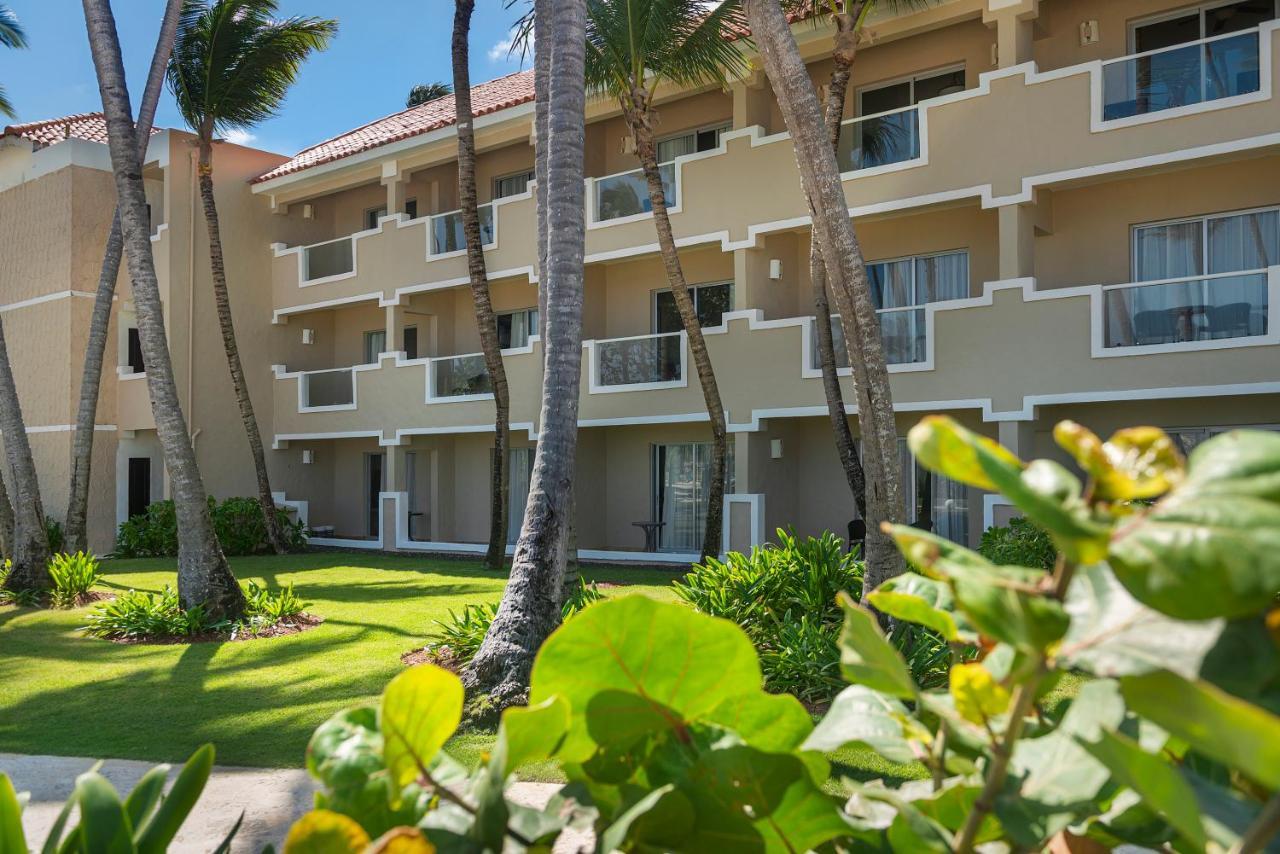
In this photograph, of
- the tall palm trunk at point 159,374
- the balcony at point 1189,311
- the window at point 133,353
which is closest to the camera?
the tall palm trunk at point 159,374

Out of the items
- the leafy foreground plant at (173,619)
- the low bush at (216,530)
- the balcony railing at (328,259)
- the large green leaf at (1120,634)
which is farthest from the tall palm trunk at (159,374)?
the large green leaf at (1120,634)

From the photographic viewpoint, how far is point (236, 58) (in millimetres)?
20016

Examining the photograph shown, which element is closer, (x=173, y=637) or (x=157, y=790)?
(x=157, y=790)

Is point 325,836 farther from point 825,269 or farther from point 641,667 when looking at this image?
point 825,269

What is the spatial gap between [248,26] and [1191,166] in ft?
54.4

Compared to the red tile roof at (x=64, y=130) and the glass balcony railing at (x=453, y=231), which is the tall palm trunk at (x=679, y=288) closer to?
the glass balcony railing at (x=453, y=231)

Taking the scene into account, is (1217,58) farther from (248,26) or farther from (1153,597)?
(248,26)

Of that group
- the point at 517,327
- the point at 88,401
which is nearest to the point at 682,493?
the point at 517,327

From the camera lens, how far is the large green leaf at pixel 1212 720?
437mm

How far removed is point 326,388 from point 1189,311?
680 inches

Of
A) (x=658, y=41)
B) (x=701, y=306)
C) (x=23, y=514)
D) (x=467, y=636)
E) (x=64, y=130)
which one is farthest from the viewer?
(x=64, y=130)

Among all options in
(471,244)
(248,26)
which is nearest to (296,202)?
(248,26)

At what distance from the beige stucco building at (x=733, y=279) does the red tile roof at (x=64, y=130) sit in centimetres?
26

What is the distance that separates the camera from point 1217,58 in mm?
12836
